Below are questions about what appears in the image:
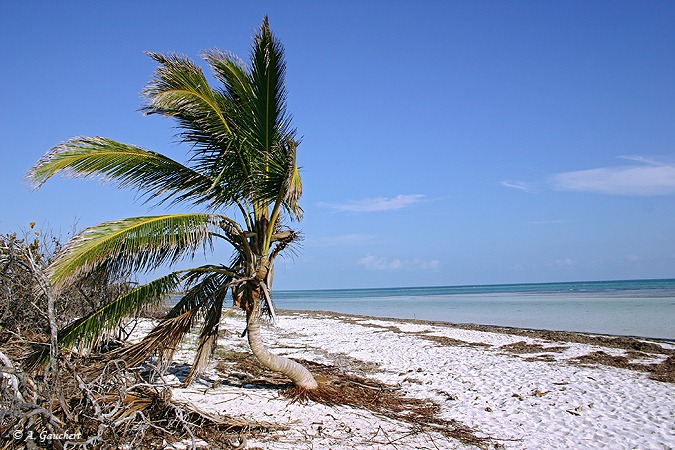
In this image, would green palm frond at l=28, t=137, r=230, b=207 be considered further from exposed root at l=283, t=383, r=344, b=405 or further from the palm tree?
exposed root at l=283, t=383, r=344, b=405

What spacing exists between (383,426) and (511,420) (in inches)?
75.2

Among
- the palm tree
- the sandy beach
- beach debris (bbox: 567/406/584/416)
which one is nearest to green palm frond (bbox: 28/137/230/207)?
the palm tree

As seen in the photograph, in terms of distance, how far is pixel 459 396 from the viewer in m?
7.92

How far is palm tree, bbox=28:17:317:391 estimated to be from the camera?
17.5 ft

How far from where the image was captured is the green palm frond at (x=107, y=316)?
525 cm

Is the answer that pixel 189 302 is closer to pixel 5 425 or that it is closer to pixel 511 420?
pixel 5 425

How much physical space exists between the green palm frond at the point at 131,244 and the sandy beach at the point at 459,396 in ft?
6.51

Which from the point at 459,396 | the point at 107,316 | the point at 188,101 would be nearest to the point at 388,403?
the point at 459,396

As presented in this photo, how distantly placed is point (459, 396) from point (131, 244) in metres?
5.61

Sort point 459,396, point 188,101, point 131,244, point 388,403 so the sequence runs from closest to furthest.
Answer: point 131,244 → point 188,101 → point 388,403 → point 459,396

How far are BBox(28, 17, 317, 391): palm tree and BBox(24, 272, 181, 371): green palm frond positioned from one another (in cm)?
1

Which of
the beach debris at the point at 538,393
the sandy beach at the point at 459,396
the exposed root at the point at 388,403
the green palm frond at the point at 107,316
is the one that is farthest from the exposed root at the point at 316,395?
the beach debris at the point at 538,393

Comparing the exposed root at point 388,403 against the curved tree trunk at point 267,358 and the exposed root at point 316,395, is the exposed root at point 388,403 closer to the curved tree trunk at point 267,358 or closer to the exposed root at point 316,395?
the exposed root at point 316,395

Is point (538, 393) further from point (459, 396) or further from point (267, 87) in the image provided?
point (267, 87)
